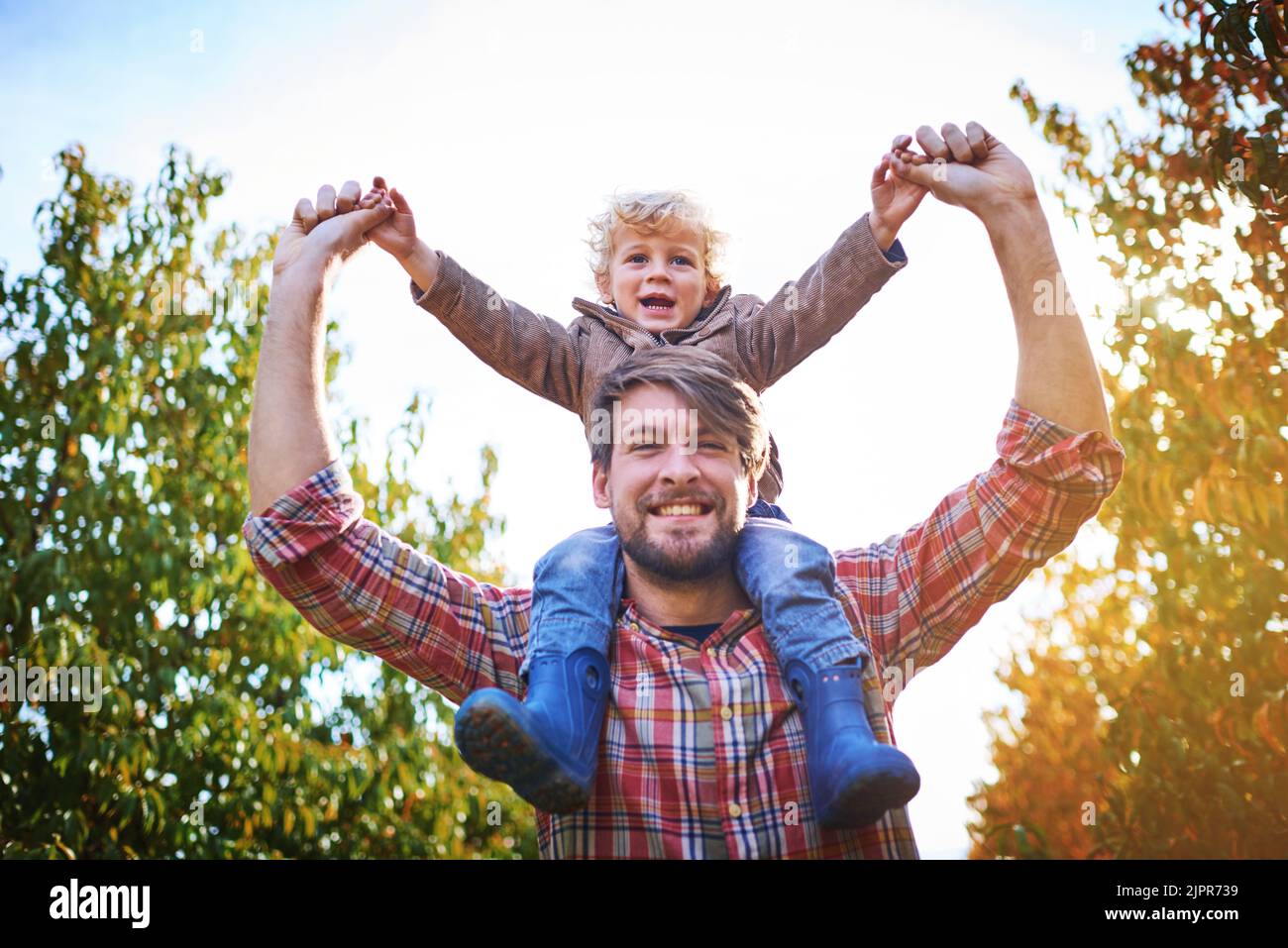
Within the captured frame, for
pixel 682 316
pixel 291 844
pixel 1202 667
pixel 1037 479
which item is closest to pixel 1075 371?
pixel 1037 479

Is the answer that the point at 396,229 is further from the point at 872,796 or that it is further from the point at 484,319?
the point at 872,796

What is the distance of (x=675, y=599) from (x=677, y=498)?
0.24 metres

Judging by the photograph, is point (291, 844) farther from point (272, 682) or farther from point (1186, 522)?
point (1186, 522)

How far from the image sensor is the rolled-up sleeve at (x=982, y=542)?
7.13 ft

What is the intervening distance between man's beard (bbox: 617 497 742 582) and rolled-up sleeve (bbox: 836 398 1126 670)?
32 centimetres

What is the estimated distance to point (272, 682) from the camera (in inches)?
291

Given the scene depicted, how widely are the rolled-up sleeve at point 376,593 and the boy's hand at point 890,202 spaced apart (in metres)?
0.80

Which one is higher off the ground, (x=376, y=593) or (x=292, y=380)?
(x=292, y=380)

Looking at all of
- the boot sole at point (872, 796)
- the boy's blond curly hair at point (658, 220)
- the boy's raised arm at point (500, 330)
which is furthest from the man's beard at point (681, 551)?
the boy's blond curly hair at point (658, 220)

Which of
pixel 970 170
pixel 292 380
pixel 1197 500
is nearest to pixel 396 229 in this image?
pixel 292 380

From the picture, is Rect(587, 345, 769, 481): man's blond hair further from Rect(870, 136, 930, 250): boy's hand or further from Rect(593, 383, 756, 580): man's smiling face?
Rect(870, 136, 930, 250): boy's hand

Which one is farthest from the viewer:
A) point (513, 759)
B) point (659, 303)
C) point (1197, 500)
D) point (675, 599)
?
point (1197, 500)

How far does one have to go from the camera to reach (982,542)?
2.31m

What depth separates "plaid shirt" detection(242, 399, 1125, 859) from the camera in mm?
2125
